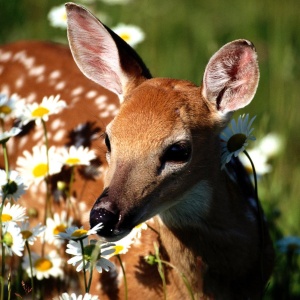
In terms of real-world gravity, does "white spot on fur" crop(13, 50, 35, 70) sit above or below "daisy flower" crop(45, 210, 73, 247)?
above

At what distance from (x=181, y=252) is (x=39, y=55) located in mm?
1814

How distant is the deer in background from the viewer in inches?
144

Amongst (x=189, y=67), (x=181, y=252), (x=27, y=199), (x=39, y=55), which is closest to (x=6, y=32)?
(x=189, y=67)

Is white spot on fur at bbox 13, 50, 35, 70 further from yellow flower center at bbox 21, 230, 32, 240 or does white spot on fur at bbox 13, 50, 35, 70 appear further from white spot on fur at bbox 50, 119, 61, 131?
yellow flower center at bbox 21, 230, 32, 240

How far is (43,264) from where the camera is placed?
419cm

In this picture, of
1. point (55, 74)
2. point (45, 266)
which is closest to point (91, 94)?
point (55, 74)

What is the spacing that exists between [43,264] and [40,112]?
0.66 meters

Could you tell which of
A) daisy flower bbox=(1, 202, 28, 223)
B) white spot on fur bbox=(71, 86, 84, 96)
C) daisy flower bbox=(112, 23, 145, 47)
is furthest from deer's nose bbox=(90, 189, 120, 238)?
daisy flower bbox=(112, 23, 145, 47)

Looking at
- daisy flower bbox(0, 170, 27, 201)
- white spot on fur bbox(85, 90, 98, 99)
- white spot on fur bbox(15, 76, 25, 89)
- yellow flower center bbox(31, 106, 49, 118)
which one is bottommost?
daisy flower bbox(0, 170, 27, 201)

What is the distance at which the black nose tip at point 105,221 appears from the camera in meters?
3.38

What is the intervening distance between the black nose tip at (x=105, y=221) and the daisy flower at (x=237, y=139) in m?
0.63

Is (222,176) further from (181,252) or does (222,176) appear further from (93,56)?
(93,56)

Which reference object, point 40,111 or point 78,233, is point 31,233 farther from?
point 40,111

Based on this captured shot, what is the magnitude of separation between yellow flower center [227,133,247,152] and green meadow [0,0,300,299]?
1250 mm
